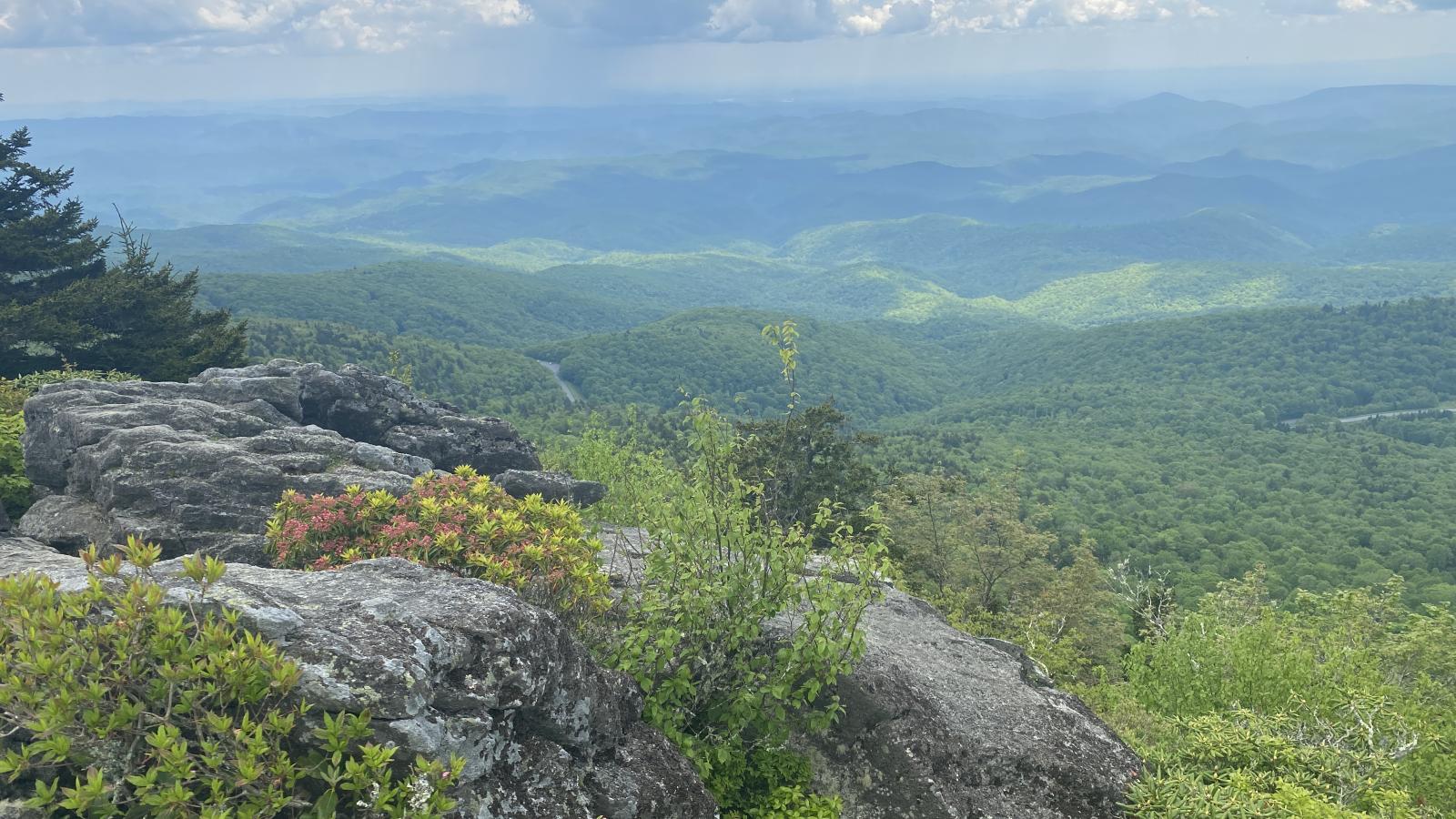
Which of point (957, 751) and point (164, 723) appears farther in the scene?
point (957, 751)

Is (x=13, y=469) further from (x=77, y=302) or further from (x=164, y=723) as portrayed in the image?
(x=77, y=302)

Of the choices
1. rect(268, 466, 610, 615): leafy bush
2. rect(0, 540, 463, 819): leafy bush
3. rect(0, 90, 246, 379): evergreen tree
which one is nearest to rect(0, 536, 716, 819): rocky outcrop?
rect(0, 540, 463, 819): leafy bush

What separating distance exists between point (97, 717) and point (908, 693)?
38.9 feet

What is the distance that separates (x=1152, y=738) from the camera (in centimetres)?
2136

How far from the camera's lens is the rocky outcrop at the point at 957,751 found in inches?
530

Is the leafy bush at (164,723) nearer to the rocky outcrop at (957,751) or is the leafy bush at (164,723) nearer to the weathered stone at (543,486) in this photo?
the rocky outcrop at (957,751)

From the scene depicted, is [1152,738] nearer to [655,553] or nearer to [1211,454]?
[655,553]

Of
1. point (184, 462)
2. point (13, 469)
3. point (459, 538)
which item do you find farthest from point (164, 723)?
point (13, 469)

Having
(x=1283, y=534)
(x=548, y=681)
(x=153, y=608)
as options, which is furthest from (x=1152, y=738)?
(x=1283, y=534)

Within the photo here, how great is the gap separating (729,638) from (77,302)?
138ft

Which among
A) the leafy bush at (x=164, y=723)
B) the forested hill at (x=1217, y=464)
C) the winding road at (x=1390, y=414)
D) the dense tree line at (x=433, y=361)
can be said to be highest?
the leafy bush at (x=164, y=723)

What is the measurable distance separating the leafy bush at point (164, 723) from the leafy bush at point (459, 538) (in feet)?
15.8

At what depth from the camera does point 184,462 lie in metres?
18.7

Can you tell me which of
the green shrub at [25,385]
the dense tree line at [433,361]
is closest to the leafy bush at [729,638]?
the green shrub at [25,385]
